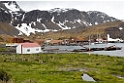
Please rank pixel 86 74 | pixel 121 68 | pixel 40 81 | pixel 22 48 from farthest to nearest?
1. pixel 22 48
2. pixel 121 68
3. pixel 86 74
4. pixel 40 81

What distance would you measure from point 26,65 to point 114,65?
24.4 meters

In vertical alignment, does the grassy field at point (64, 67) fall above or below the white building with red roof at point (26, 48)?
below

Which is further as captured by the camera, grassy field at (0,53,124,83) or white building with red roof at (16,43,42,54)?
white building with red roof at (16,43,42,54)

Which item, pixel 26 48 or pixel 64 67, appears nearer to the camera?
pixel 64 67

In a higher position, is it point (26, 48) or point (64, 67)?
point (26, 48)

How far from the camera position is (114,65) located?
70.4 metres

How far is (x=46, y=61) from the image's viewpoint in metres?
77.5

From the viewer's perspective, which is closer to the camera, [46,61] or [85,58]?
[46,61]

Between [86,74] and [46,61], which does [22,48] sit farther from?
[86,74]

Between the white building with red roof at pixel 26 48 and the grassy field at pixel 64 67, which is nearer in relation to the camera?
the grassy field at pixel 64 67

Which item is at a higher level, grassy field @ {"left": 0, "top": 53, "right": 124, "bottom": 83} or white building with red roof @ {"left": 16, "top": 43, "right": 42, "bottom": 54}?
white building with red roof @ {"left": 16, "top": 43, "right": 42, "bottom": 54}

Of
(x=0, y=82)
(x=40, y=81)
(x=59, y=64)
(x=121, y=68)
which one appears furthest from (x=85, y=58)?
(x=0, y=82)

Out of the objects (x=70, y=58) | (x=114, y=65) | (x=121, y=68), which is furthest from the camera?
(x=70, y=58)

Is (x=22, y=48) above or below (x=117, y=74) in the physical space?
above
